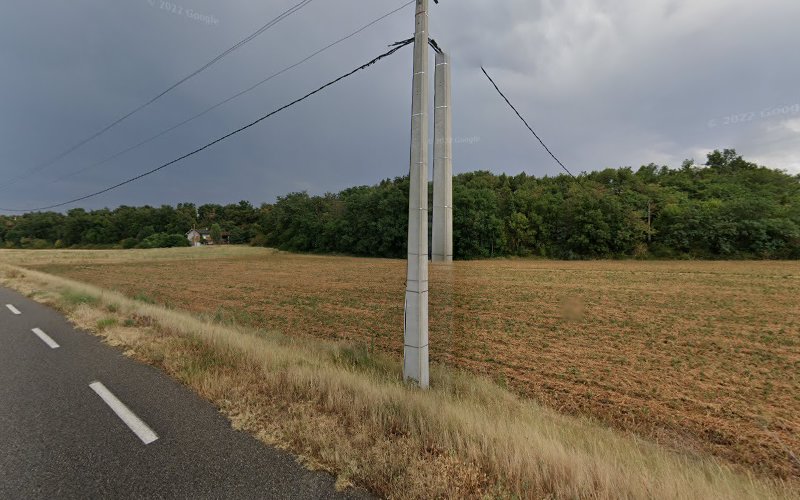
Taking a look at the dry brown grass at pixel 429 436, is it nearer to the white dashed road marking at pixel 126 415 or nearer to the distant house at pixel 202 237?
the white dashed road marking at pixel 126 415

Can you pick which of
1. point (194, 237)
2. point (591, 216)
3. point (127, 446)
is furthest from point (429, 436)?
point (194, 237)

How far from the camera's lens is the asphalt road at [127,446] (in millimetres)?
2582

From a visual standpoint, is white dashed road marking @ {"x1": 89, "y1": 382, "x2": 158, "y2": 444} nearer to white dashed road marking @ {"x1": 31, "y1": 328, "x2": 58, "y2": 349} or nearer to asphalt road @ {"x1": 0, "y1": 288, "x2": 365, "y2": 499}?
asphalt road @ {"x1": 0, "y1": 288, "x2": 365, "y2": 499}

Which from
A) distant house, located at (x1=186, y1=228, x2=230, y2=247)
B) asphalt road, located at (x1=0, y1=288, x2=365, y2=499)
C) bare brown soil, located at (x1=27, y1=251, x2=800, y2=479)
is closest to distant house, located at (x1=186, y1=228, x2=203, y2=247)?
distant house, located at (x1=186, y1=228, x2=230, y2=247)

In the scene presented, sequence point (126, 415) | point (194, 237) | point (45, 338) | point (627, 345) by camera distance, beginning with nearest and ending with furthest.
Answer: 1. point (126, 415)
2. point (45, 338)
3. point (627, 345)
4. point (194, 237)

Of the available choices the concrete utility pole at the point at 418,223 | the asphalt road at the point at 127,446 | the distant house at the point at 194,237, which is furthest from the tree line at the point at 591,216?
the asphalt road at the point at 127,446

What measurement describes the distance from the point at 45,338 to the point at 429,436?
28.6ft

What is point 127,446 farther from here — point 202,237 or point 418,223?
point 202,237

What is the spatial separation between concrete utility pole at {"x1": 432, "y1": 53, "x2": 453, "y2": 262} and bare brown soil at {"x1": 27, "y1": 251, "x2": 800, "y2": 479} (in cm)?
38

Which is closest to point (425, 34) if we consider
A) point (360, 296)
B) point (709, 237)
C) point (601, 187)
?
point (360, 296)

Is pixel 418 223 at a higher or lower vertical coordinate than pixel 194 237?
lower

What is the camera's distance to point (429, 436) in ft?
10.5

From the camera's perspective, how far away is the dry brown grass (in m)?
2.56

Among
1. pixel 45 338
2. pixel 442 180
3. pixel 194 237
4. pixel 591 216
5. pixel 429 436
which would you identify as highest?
pixel 591 216
